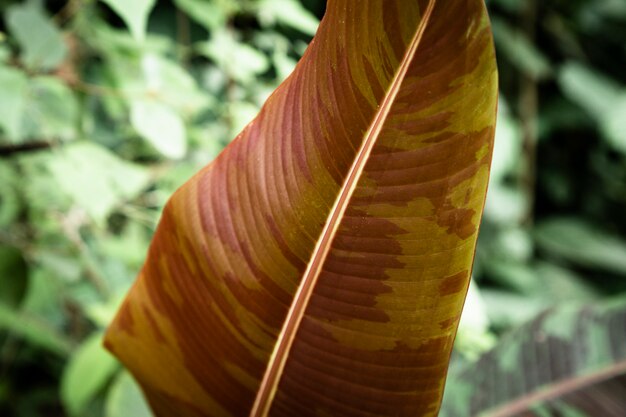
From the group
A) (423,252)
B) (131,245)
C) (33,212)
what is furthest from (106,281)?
(423,252)

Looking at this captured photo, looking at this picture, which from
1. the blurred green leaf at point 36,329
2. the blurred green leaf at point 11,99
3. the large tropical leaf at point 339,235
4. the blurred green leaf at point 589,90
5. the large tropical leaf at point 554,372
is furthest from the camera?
the blurred green leaf at point 589,90

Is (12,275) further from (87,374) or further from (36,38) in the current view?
(36,38)

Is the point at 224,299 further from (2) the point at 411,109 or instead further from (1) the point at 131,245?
(1) the point at 131,245

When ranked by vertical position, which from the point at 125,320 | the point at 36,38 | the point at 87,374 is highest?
the point at 36,38

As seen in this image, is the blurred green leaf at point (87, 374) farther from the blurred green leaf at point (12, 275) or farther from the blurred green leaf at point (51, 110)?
the blurred green leaf at point (51, 110)

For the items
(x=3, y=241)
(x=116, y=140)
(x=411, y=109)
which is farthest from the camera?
(x=116, y=140)

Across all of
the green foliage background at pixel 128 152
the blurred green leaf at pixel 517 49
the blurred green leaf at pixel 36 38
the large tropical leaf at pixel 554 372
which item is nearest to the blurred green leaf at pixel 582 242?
the green foliage background at pixel 128 152

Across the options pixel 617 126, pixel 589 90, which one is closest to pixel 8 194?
pixel 617 126
